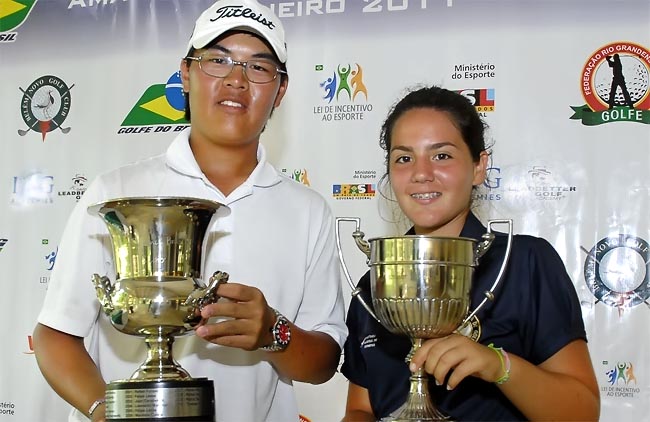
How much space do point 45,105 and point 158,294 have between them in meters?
2.19

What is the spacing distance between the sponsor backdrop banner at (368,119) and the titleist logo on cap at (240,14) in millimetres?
1188

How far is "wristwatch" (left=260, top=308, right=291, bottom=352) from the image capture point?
150cm

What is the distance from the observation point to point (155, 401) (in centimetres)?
130

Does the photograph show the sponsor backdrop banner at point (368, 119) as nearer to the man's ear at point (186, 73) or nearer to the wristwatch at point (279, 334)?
the man's ear at point (186, 73)

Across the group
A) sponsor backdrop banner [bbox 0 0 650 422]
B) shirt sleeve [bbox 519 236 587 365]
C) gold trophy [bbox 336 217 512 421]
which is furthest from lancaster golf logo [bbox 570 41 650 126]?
gold trophy [bbox 336 217 512 421]

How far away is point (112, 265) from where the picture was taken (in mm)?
1729

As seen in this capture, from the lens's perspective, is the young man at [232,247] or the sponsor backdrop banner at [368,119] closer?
the young man at [232,247]

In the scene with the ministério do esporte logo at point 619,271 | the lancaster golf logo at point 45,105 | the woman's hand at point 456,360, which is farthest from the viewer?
the lancaster golf logo at point 45,105

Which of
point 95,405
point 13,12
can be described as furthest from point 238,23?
point 13,12

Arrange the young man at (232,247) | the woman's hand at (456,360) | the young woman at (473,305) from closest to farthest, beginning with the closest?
the woman's hand at (456,360), the young woman at (473,305), the young man at (232,247)

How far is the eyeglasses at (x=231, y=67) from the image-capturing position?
5.82 ft

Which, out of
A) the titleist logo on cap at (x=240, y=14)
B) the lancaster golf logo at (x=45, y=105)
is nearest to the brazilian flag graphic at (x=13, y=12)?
the lancaster golf logo at (x=45, y=105)

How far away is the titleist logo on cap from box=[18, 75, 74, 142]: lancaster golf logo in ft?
5.67

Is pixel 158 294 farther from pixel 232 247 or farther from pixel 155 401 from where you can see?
pixel 232 247
